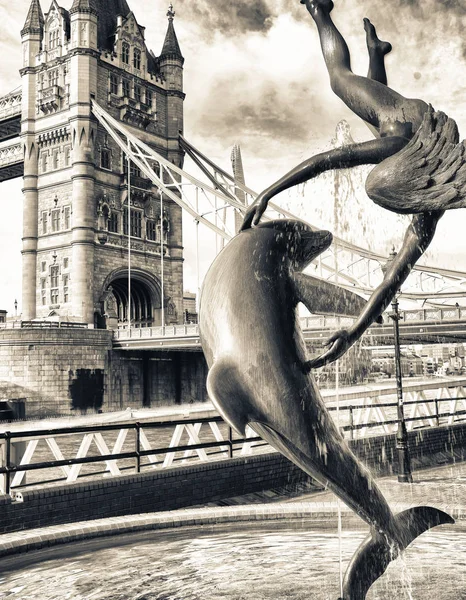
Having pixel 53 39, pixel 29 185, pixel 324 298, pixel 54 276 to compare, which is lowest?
pixel 324 298

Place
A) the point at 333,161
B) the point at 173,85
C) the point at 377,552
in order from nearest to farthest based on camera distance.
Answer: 1. the point at 333,161
2. the point at 377,552
3. the point at 173,85

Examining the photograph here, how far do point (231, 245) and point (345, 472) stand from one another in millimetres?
1352

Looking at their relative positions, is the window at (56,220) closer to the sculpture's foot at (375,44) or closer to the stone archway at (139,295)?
the stone archway at (139,295)

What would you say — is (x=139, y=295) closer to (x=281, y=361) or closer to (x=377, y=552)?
(x=377, y=552)

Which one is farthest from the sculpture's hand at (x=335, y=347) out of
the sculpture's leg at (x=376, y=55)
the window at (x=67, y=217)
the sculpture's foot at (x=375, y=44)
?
the window at (x=67, y=217)

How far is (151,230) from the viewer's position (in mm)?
46281

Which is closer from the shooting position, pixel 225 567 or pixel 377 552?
pixel 377 552

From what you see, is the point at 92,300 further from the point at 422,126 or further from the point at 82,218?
the point at 422,126

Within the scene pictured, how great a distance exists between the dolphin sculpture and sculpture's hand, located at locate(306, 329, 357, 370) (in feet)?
0.29

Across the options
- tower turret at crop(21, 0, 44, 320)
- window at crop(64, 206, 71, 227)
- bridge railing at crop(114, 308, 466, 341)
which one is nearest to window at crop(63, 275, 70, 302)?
tower turret at crop(21, 0, 44, 320)

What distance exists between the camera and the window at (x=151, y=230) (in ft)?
151

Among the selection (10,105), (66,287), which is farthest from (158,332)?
(10,105)

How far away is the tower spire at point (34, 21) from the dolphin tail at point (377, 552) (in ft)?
158

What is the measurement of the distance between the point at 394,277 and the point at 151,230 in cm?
4319
